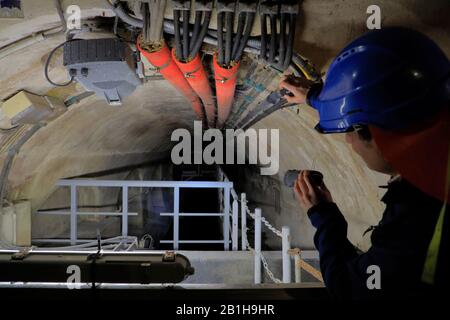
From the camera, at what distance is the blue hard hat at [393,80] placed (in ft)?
4.02

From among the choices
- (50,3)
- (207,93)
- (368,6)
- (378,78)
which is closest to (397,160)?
(378,78)

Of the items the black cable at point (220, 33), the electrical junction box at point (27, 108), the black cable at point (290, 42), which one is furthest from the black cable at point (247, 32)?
the electrical junction box at point (27, 108)

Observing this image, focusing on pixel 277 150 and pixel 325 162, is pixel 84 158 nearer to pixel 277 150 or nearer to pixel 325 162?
pixel 277 150

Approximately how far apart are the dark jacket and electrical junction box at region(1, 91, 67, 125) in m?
2.83

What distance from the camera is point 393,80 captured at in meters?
1.25

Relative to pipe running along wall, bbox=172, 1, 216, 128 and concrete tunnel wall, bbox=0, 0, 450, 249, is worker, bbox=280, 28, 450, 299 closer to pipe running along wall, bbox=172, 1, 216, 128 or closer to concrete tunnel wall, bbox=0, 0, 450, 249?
concrete tunnel wall, bbox=0, 0, 450, 249

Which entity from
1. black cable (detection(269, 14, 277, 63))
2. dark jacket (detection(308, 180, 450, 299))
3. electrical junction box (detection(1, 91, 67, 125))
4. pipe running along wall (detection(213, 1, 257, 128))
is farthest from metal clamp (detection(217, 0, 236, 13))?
electrical junction box (detection(1, 91, 67, 125))

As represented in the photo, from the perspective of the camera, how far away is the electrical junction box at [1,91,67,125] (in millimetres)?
2885

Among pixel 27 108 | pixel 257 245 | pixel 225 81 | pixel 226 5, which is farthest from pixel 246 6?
pixel 257 245

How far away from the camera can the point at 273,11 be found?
189cm

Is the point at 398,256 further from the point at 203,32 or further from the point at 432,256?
the point at 203,32

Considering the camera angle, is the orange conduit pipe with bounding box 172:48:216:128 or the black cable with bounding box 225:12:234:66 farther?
the orange conduit pipe with bounding box 172:48:216:128

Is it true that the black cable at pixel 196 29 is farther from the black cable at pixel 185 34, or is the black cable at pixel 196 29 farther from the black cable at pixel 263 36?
the black cable at pixel 263 36

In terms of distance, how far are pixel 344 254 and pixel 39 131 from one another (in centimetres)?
361
